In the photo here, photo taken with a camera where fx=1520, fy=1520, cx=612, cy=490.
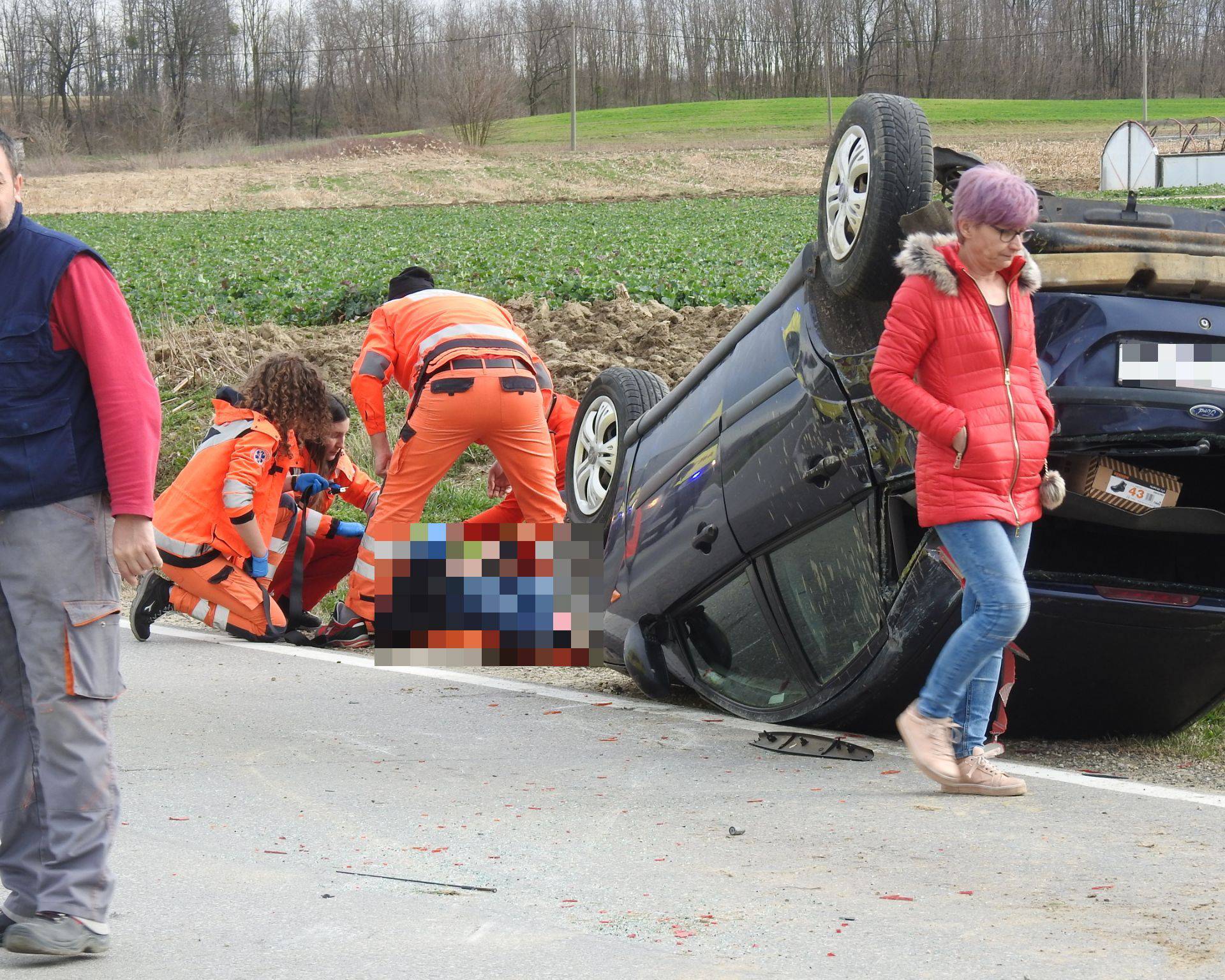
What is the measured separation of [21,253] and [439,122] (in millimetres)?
90212

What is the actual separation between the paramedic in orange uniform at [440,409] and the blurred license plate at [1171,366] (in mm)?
Answer: 3698

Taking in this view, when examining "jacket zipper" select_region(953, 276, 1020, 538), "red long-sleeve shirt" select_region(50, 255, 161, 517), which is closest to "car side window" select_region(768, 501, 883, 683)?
"jacket zipper" select_region(953, 276, 1020, 538)

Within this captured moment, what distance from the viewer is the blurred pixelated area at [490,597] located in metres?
6.59

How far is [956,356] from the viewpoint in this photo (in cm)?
404

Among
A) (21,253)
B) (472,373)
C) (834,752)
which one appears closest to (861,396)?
(834,752)

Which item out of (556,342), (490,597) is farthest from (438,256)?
(490,597)

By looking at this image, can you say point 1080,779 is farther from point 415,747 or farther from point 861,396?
point 415,747

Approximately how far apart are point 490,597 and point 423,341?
1353 mm

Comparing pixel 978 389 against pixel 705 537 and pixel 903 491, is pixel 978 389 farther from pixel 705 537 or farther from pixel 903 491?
pixel 705 537

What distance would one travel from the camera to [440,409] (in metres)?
7.14

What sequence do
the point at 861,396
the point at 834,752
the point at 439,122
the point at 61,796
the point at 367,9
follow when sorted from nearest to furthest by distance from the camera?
the point at 61,796 → the point at 861,396 → the point at 834,752 → the point at 439,122 → the point at 367,9

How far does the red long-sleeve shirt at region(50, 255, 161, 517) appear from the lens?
3.22 meters

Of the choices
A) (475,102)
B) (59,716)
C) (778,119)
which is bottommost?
(59,716)

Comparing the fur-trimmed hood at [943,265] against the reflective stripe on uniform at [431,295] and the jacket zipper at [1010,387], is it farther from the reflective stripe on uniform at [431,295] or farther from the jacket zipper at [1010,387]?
the reflective stripe on uniform at [431,295]
